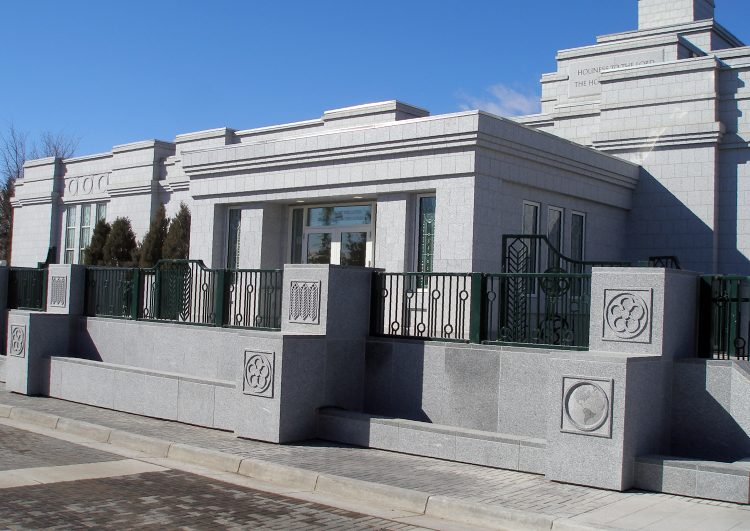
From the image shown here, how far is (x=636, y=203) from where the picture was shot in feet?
63.8

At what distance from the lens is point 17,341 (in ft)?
54.5

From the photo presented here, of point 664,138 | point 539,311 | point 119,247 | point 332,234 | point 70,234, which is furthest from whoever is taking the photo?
point 70,234

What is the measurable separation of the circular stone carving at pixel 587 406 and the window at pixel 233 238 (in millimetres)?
11482

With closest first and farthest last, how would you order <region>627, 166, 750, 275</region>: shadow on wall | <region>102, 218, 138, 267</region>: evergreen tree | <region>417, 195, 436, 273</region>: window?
<region>417, 195, 436, 273</region>: window
<region>627, 166, 750, 275</region>: shadow on wall
<region>102, 218, 138, 267</region>: evergreen tree

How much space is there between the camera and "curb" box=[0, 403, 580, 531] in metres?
7.96

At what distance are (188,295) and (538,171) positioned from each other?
715cm

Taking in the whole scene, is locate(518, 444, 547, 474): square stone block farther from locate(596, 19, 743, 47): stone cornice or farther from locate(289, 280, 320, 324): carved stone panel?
locate(596, 19, 743, 47): stone cornice

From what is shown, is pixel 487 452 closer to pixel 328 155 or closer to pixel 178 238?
pixel 328 155

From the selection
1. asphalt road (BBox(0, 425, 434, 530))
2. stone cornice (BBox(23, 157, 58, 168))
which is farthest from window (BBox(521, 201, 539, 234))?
stone cornice (BBox(23, 157, 58, 168))

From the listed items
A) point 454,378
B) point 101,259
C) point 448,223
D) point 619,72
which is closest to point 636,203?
point 619,72

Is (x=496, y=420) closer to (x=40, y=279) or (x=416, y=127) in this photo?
(x=416, y=127)

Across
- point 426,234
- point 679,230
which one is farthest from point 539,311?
point 679,230

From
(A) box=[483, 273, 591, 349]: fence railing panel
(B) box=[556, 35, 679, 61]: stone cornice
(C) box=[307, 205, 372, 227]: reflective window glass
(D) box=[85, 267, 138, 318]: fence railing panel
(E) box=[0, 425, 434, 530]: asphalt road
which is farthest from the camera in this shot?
(B) box=[556, 35, 679, 61]: stone cornice

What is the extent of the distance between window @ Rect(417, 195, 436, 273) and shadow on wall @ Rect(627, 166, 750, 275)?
6.13 m
